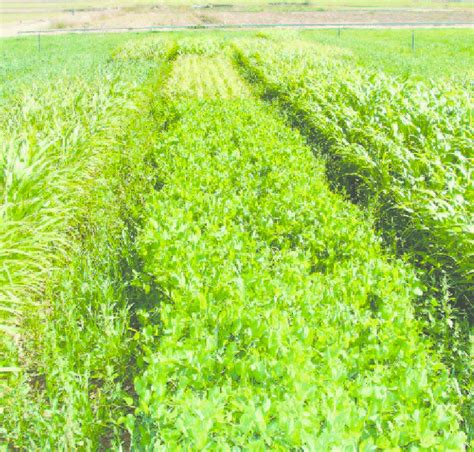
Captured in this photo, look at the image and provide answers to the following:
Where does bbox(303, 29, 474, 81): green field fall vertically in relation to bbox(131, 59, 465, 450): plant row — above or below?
above

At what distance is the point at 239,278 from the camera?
3520mm

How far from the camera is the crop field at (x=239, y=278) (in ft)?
7.98

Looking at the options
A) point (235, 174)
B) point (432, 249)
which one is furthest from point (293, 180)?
point (432, 249)

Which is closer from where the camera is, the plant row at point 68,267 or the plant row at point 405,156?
the plant row at point 68,267

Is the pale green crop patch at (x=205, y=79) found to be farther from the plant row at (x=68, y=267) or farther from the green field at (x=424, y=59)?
the plant row at (x=68, y=267)

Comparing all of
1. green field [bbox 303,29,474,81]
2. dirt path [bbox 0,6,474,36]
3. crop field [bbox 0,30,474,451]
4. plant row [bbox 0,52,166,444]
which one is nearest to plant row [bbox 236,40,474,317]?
crop field [bbox 0,30,474,451]

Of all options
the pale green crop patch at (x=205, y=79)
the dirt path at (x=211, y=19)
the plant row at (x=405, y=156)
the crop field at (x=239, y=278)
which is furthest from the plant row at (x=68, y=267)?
the dirt path at (x=211, y=19)

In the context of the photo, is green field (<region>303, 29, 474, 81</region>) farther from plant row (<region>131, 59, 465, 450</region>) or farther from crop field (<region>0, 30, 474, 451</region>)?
plant row (<region>131, 59, 465, 450</region>)

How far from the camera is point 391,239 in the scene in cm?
563

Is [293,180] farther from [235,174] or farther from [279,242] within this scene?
[279,242]

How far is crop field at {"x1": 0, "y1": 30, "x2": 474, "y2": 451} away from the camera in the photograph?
2432 millimetres

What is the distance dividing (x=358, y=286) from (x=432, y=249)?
1.88 metres

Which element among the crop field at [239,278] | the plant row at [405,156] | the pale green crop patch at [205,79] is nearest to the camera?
the crop field at [239,278]

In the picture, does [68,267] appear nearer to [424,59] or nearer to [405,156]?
[405,156]
